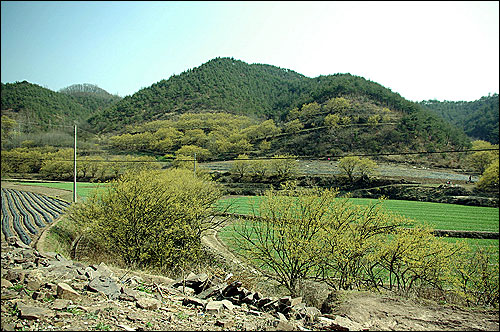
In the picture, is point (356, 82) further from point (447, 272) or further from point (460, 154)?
point (447, 272)

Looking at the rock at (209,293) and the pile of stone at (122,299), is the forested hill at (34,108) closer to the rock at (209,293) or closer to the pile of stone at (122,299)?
the pile of stone at (122,299)

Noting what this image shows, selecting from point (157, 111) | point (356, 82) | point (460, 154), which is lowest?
point (460, 154)

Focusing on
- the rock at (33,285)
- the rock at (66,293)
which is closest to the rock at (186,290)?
the rock at (66,293)

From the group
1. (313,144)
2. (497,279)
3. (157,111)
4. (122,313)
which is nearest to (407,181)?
(313,144)

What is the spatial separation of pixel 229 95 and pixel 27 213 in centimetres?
8350

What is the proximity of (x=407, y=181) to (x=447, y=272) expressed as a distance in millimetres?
37466

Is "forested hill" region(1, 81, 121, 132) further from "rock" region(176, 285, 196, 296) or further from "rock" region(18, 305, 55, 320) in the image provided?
"rock" region(18, 305, 55, 320)

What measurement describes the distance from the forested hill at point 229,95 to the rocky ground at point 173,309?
A: 6292 cm

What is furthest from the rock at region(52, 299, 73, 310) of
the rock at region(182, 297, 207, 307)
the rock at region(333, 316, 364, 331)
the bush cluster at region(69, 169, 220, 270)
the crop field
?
the crop field

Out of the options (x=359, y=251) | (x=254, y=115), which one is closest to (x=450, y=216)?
(x=359, y=251)

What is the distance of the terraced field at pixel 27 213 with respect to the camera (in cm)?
1725

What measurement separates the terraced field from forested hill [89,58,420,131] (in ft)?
117

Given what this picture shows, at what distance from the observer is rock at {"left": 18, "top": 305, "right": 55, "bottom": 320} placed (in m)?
5.12

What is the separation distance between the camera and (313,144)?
70125mm
